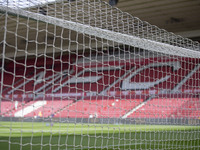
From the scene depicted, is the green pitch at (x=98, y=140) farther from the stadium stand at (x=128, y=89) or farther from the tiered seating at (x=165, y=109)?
the tiered seating at (x=165, y=109)

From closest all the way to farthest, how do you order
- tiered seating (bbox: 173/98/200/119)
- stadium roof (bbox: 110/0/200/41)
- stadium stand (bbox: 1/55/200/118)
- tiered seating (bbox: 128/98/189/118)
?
stadium stand (bbox: 1/55/200/118) → tiered seating (bbox: 173/98/200/119) → tiered seating (bbox: 128/98/189/118) → stadium roof (bbox: 110/0/200/41)

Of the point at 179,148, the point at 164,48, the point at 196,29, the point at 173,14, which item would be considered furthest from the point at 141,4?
the point at 179,148

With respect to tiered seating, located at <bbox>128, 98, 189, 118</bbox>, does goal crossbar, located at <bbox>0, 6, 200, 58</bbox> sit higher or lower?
higher

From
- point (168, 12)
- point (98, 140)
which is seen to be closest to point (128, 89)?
point (168, 12)

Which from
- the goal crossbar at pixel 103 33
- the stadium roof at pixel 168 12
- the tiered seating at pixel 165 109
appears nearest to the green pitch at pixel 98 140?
the tiered seating at pixel 165 109

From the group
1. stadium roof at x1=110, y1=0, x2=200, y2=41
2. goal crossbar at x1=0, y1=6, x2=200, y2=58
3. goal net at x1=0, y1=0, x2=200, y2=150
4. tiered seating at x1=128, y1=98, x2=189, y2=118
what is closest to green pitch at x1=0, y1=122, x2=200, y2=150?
goal net at x1=0, y1=0, x2=200, y2=150

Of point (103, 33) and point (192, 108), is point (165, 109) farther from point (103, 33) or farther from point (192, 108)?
point (103, 33)

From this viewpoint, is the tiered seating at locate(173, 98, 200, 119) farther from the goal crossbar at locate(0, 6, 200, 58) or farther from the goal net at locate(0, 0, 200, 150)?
the goal crossbar at locate(0, 6, 200, 58)

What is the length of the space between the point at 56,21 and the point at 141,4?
5508mm

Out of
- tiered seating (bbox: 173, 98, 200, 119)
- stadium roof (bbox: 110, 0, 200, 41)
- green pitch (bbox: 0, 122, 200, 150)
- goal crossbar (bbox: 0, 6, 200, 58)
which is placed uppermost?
stadium roof (bbox: 110, 0, 200, 41)

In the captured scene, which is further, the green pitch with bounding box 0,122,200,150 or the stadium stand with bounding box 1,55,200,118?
the stadium stand with bounding box 1,55,200,118

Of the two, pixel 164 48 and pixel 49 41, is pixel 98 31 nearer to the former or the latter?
pixel 164 48

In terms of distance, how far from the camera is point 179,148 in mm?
3223

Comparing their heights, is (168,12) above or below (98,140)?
above
